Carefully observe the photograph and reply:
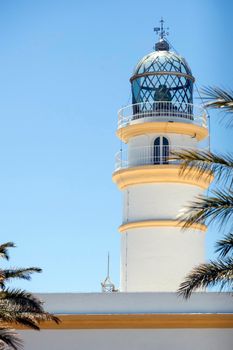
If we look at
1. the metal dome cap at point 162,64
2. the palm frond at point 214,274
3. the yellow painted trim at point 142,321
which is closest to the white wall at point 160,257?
the yellow painted trim at point 142,321

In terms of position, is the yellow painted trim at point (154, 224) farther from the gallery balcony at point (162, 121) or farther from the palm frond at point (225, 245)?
the palm frond at point (225, 245)

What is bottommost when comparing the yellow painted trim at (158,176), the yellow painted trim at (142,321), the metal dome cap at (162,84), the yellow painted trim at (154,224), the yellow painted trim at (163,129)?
the yellow painted trim at (142,321)

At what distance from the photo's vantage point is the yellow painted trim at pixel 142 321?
A: 26.2 metres

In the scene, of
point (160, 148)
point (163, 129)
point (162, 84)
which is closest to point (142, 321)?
point (160, 148)

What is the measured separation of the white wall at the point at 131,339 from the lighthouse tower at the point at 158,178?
3.74 meters

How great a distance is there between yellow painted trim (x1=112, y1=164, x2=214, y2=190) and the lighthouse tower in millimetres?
29

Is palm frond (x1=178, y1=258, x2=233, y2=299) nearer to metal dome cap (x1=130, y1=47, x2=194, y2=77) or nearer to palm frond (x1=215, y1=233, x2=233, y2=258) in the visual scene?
palm frond (x1=215, y1=233, x2=233, y2=258)

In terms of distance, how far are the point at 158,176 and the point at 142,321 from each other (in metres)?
5.71

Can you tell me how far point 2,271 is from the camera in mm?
22312

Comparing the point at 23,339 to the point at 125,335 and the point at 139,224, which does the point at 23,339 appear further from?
the point at 139,224

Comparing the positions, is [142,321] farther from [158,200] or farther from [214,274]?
[214,274]

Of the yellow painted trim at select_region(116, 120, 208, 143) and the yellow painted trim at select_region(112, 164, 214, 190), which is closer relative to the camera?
the yellow painted trim at select_region(112, 164, 214, 190)

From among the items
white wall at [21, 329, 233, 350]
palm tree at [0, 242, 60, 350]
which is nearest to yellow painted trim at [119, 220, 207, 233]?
white wall at [21, 329, 233, 350]

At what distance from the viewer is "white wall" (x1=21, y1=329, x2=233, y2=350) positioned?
86.1 feet
